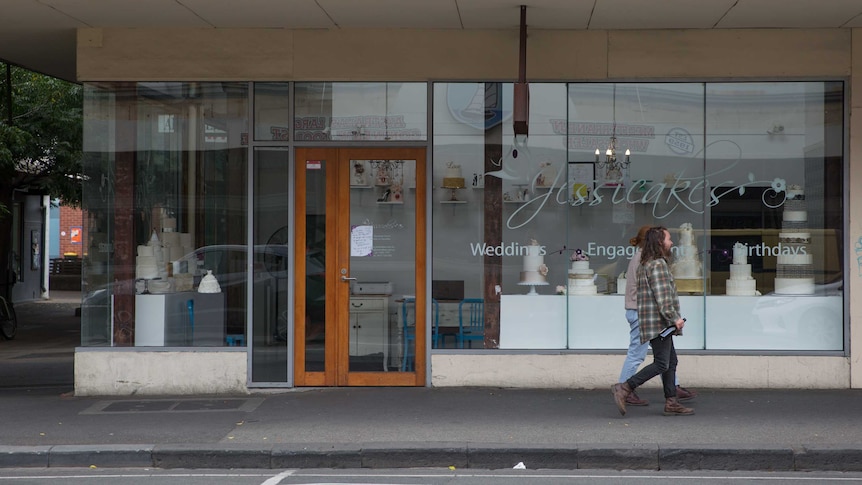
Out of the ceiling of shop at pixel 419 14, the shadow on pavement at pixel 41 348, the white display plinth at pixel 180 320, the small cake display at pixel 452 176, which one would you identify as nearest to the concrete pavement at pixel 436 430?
the white display plinth at pixel 180 320

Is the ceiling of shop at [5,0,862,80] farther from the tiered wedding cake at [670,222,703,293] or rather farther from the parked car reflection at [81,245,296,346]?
the parked car reflection at [81,245,296,346]

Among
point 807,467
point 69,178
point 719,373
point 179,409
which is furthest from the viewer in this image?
point 69,178

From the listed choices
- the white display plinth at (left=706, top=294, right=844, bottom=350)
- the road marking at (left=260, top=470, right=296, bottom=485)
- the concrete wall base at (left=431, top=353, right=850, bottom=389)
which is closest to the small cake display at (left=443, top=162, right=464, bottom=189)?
the concrete wall base at (left=431, top=353, right=850, bottom=389)

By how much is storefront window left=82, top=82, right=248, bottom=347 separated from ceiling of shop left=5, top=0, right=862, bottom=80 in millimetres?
909

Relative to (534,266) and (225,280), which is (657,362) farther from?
(225,280)

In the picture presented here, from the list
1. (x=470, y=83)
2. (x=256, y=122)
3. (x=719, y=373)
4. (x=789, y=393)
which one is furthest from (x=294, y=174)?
(x=789, y=393)

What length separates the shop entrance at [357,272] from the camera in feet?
34.0

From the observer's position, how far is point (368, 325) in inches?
410

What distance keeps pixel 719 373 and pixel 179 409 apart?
590 centimetres

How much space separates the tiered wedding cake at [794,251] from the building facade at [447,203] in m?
0.03

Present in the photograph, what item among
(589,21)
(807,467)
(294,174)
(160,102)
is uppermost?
(589,21)

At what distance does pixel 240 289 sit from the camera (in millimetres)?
10469

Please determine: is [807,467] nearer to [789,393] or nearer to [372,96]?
[789,393]

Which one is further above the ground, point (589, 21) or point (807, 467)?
point (589, 21)
